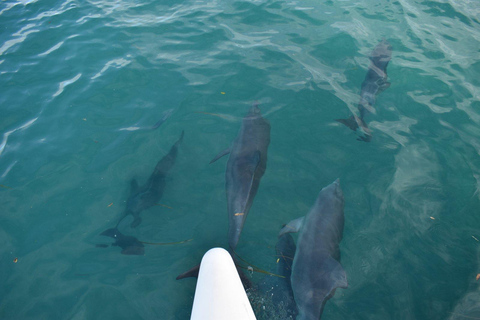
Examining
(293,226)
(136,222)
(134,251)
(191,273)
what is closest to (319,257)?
(293,226)

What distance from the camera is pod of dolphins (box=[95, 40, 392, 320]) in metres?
4.26

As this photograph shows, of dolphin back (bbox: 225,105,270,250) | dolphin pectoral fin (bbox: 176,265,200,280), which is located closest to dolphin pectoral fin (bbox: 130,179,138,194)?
dolphin back (bbox: 225,105,270,250)

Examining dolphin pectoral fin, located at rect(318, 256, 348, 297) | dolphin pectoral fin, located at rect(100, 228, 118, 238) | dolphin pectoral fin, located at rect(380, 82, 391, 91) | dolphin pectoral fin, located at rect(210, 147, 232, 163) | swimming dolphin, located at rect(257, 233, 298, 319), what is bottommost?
swimming dolphin, located at rect(257, 233, 298, 319)

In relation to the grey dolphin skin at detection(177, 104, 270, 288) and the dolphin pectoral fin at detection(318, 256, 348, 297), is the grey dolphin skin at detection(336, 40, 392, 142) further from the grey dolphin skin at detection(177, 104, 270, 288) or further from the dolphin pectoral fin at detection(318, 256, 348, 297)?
the dolphin pectoral fin at detection(318, 256, 348, 297)

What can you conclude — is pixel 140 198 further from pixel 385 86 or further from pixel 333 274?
pixel 385 86

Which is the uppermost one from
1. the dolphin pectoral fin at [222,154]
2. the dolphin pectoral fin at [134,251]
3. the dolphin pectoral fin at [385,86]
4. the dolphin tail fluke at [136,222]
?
the dolphin pectoral fin at [385,86]

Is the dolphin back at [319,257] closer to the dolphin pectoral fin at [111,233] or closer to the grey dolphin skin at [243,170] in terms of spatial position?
the grey dolphin skin at [243,170]

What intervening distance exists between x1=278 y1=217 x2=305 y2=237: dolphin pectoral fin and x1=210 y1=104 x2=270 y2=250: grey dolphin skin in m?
0.76

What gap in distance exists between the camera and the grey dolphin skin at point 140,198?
5.17 metres

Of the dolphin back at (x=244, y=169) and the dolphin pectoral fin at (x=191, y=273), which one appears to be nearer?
the dolphin pectoral fin at (x=191, y=273)

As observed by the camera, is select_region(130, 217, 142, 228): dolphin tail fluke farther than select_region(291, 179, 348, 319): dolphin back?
Yes

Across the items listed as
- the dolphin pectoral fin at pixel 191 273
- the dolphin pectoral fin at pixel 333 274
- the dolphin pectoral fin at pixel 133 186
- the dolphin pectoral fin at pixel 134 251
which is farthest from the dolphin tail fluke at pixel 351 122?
the dolphin pectoral fin at pixel 134 251

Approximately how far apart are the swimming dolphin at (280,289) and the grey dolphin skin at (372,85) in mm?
3542

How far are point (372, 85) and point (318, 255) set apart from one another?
5513 mm
